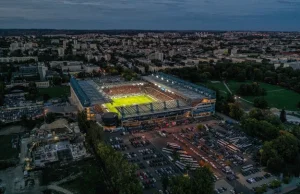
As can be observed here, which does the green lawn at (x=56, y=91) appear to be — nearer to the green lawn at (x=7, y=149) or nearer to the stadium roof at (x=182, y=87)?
the stadium roof at (x=182, y=87)

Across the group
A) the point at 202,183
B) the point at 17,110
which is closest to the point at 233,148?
the point at 202,183

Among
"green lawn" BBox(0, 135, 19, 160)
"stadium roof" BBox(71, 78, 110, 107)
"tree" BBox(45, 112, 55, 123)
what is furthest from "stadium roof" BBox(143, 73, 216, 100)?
"green lawn" BBox(0, 135, 19, 160)

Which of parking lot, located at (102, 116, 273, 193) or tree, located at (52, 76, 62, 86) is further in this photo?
tree, located at (52, 76, 62, 86)

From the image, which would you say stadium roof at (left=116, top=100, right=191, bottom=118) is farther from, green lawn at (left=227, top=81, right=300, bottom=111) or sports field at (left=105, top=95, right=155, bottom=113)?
green lawn at (left=227, top=81, right=300, bottom=111)

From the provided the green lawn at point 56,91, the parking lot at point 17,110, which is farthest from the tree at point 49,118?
the green lawn at point 56,91

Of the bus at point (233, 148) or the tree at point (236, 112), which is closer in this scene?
the bus at point (233, 148)

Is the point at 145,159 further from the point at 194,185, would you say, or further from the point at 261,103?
the point at 261,103

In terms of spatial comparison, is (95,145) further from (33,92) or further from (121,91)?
(33,92)
